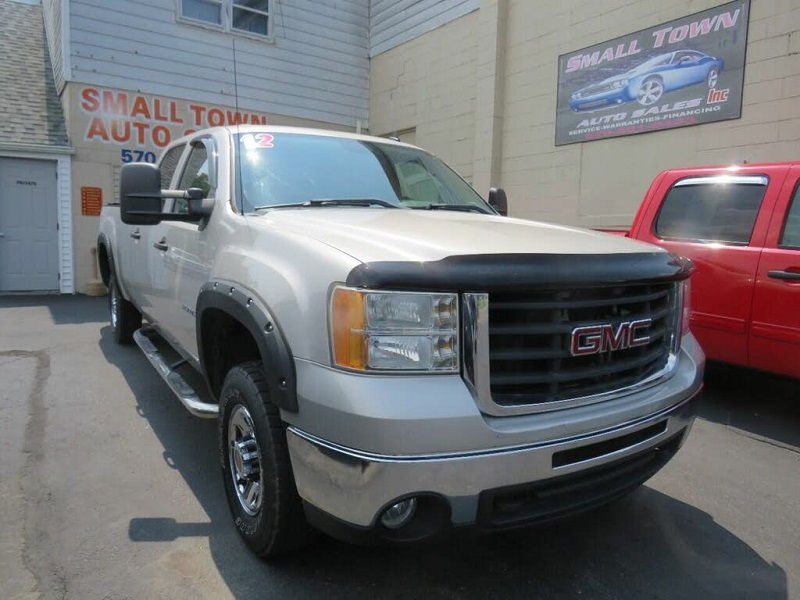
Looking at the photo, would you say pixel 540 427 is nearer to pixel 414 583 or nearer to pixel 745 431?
pixel 414 583

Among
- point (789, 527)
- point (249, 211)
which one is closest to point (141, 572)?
point (249, 211)

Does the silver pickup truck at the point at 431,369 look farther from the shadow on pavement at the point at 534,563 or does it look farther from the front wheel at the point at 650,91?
the front wheel at the point at 650,91

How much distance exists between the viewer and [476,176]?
1049 centimetres

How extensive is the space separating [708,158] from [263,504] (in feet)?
23.4

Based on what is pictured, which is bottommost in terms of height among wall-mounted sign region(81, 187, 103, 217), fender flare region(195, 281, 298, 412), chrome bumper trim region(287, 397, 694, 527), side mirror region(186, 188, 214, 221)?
chrome bumper trim region(287, 397, 694, 527)

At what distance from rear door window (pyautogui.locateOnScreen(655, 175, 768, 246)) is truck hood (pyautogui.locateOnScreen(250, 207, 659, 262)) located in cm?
233

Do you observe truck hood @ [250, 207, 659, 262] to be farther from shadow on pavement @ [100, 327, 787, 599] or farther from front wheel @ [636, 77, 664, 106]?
front wheel @ [636, 77, 664, 106]

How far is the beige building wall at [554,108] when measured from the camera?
22.3ft

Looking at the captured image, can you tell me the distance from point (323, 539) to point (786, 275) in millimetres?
3465

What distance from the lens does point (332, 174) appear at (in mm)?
3297

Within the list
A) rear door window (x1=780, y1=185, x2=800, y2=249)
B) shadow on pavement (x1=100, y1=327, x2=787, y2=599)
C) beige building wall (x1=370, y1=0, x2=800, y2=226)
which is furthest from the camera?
beige building wall (x1=370, y1=0, x2=800, y2=226)

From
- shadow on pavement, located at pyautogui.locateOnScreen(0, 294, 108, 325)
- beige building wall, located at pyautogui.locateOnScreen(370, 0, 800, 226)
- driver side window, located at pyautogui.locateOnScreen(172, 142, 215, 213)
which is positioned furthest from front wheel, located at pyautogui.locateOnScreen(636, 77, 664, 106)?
shadow on pavement, located at pyautogui.locateOnScreen(0, 294, 108, 325)

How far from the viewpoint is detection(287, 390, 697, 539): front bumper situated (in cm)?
182

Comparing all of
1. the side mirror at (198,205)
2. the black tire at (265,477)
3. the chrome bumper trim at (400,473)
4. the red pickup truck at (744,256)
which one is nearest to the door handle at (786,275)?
the red pickup truck at (744,256)
